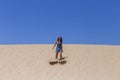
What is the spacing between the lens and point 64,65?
18.8m

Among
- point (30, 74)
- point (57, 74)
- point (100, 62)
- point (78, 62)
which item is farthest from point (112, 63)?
point (30, 74)

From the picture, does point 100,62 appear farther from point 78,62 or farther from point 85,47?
point 85,47

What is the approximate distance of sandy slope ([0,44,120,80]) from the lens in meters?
17.7

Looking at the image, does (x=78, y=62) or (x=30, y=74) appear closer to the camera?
(x=30, y=74)

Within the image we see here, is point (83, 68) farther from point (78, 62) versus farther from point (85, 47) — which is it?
point (85, 47)

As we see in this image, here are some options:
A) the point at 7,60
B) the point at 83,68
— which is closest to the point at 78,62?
the point at 83,68

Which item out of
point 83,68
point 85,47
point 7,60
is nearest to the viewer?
point 83,68

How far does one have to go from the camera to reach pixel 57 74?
1791 cm

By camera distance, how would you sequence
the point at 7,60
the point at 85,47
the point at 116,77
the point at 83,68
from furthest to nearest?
the point at 85,47 < the point at 7,60 < the point at 83,68 < the point at 116,77

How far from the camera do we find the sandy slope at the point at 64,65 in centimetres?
1769

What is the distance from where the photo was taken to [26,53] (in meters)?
21.2

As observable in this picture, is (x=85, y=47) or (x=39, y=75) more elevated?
(x=85, y=47)

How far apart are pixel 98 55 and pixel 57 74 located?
3.68 meters

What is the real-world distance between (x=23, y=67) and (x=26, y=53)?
2.33 meters
